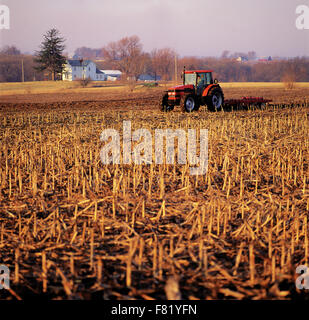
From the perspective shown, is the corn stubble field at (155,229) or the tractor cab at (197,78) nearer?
the corn stubble field at (155,229)

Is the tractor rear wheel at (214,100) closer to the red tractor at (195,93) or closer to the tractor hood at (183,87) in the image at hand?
the red tractor at (195,93)

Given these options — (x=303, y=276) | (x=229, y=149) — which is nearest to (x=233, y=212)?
(x=303, y=276)

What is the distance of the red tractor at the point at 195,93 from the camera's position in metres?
16.3

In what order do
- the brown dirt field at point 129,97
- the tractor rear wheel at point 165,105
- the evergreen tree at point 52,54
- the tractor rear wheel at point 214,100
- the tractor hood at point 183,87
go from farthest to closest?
the evergreen tree at point 52,54, the brown dirt field at point 129,97, the tractor rear wheel at point 165,105, the tractor rear wheel at point 214,100, the tractor hood at point 183,87

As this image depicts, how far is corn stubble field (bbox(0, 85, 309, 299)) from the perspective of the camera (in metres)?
3.11

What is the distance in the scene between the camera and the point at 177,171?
6.82 metres

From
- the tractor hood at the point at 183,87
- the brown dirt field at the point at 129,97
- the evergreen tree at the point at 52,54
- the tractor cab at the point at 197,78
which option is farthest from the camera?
the evergreen tree at the point at 52,54

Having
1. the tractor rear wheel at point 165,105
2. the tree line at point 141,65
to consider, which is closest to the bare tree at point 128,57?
the tree line at point 141,65

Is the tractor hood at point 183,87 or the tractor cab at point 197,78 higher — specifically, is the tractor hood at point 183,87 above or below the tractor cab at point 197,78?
below

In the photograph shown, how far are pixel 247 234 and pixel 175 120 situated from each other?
998 centimetres

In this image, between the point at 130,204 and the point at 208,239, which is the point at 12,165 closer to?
the point at 130,204

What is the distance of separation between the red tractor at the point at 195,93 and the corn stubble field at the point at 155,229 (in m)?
8.67

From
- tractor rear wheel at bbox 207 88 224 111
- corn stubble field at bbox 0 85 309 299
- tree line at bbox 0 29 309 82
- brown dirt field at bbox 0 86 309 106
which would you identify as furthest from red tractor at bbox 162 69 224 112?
tree line at bbox 0 29 309 82

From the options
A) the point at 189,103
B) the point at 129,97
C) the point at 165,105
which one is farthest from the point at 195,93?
the point at 129,97
